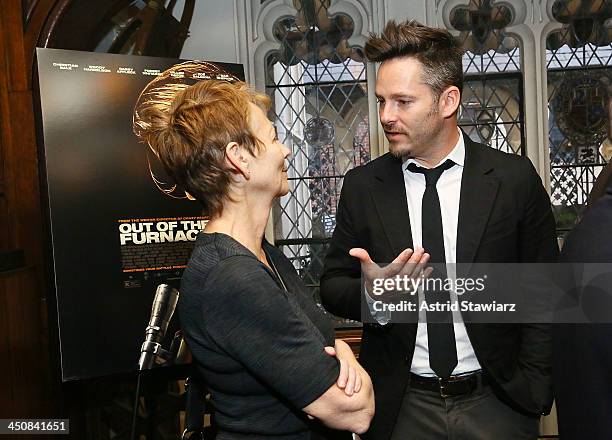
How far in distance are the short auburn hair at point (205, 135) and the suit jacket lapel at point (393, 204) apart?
0.69m

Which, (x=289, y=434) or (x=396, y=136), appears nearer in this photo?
(x=289, y=434)

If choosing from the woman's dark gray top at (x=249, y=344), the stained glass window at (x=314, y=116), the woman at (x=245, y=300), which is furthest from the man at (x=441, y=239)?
the stained glass window at (x=314, y=116)

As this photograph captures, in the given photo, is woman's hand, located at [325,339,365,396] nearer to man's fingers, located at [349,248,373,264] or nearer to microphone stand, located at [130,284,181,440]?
man's fingers, located at [349,248,373,264]

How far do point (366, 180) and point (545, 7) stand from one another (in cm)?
208

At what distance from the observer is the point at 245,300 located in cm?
129

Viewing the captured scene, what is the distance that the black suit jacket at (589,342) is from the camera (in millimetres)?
968

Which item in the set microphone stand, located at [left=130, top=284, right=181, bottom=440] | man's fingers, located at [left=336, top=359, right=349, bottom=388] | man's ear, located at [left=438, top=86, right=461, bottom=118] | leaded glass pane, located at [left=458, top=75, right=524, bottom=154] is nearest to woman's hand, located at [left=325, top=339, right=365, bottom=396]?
man's fingers, located at [left=336, top=359, right=349, bottom=388]

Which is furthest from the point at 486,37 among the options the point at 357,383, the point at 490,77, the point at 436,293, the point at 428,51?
the point at 357,383

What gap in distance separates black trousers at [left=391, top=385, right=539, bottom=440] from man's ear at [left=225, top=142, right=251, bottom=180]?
3.08ft

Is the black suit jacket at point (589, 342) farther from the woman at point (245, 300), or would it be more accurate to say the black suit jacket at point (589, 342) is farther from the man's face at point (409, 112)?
the man's face at point (409, 112)

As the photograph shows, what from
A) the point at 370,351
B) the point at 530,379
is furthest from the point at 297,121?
the point at 530,379

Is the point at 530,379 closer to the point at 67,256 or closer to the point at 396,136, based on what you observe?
the point at 396,136

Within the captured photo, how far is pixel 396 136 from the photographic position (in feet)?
6.78

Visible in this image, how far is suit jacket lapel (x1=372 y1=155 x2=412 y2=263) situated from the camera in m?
2.02
